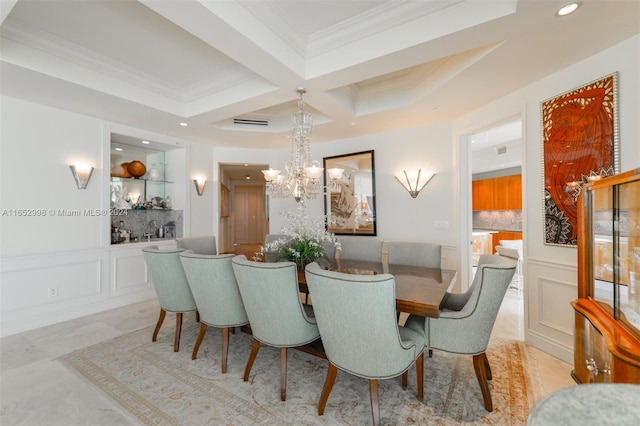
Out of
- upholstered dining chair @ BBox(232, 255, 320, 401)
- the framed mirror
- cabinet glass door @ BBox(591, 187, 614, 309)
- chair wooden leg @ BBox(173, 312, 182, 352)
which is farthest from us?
the framed mirror

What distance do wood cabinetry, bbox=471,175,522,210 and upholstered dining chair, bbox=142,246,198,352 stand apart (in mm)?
6306

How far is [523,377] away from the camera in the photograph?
2.15 m

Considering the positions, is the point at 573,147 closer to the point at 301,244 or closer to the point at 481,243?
the point at 301,244

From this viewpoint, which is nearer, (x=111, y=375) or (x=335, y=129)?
(x=111, y=375)

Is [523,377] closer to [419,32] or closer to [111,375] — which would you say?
[419,32]

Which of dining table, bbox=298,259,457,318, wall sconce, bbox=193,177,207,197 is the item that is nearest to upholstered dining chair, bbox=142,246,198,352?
dining table, bbox=298,259,457,318

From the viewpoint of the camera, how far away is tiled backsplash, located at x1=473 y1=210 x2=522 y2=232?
21.3ft

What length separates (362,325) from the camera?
152cm

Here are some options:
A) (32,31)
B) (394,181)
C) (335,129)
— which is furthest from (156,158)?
(394,181)

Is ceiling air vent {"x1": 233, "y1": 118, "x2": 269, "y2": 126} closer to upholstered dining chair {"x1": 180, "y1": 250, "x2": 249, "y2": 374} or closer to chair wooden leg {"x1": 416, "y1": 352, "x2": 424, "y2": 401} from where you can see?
upholstered dining chair {"x1": 180, "y1": 250, "x2": 249, "y2": 374}

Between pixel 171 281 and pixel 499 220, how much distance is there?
743 centimetres

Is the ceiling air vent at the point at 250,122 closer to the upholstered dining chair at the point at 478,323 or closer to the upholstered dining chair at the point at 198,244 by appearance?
the upholstered dining chair at the point at 198,244

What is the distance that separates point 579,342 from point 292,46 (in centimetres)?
290

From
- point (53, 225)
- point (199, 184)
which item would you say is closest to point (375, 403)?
point (53, 225)
